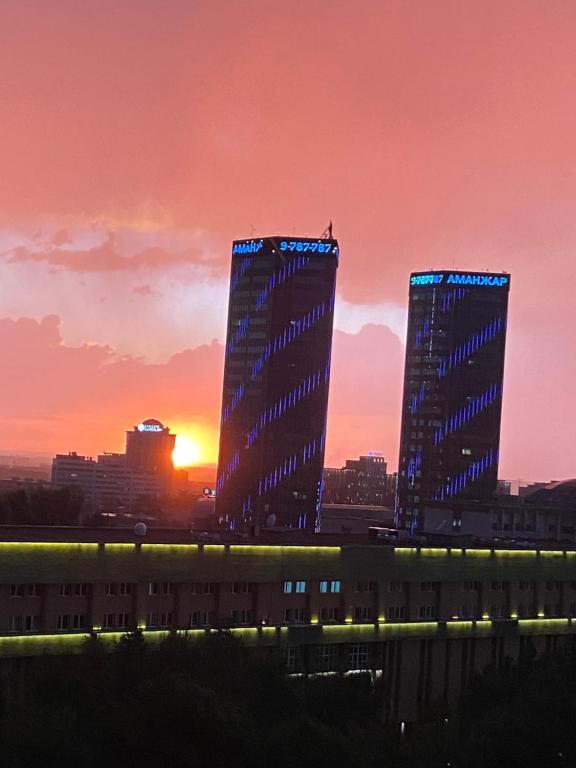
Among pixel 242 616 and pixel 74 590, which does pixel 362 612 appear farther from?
pixel 74 590

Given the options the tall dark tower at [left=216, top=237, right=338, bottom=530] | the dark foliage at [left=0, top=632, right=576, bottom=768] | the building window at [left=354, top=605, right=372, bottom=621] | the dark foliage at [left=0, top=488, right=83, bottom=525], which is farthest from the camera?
the tall dark tower at [left=216, top=237, right=338, bottom=530]

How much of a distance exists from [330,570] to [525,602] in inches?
683

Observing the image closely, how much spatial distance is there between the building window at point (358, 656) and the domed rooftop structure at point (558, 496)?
10560 centimetres

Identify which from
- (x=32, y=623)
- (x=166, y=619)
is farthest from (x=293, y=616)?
(x=32, y=623)

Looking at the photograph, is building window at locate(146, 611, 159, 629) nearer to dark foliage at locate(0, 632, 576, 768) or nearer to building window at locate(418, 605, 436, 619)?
dark foliage at locate(0, 632, 576, 768)

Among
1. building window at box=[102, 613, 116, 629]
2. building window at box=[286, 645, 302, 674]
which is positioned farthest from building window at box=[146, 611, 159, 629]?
building window at box=[286, 645, 302, 674]

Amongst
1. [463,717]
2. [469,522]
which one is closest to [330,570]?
[463,717]

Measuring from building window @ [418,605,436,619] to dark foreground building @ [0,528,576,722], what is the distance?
0.21 ft

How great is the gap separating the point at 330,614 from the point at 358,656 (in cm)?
348

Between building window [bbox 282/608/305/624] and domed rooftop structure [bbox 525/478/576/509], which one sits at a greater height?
domed rooftop structure [bbox 525/478/576/509]

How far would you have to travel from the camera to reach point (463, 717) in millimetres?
61219

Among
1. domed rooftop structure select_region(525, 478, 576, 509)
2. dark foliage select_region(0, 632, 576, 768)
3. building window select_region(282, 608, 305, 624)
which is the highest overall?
domed rooftop structure select_region(525, 478, 576, 509)

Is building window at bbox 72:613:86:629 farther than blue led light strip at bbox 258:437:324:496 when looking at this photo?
No

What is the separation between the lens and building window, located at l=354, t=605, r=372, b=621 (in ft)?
248
